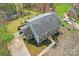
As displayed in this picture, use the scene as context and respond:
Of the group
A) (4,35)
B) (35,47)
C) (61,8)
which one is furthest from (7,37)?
(61,8)

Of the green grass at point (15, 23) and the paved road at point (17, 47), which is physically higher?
the green grass at point (15, 23)

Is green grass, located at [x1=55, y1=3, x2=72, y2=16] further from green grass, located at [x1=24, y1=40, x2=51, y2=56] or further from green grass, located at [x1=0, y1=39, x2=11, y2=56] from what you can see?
green grass, located at [x1=0, y1=39, x2=11, y2=56]

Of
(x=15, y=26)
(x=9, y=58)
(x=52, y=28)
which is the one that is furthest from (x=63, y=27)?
(x=9, y=58)

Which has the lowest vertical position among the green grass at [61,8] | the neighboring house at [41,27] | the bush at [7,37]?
the bush at [7,37]

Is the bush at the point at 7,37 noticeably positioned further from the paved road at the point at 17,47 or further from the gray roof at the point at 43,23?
the gray roof at the point at 43,23

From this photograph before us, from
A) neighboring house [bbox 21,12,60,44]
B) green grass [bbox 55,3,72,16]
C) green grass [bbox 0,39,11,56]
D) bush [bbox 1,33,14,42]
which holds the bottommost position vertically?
green grass [bbox 0,39,11,56]

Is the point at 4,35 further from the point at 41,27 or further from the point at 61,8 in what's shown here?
the point at 61,8

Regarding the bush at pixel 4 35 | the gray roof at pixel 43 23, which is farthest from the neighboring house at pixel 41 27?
the bush at pixel 4 35

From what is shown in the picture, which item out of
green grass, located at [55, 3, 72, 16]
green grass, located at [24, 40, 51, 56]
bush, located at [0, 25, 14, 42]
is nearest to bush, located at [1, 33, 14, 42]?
bush, located at [0, 25, 14, 42]
